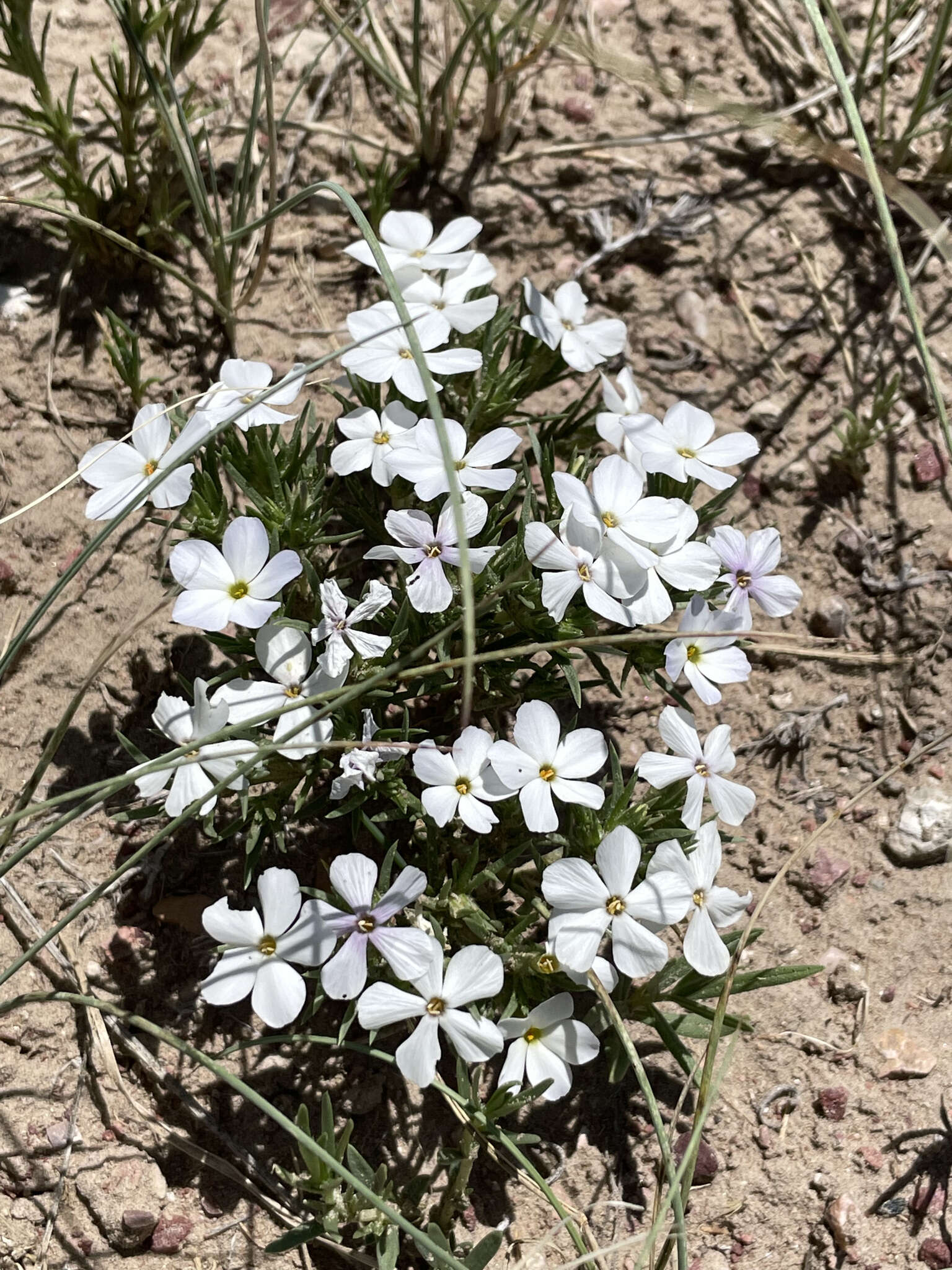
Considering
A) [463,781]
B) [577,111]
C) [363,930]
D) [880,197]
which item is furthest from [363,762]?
[577,111]

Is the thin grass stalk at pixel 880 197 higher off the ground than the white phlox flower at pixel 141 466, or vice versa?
the thin grass stalk at pixel 880 197

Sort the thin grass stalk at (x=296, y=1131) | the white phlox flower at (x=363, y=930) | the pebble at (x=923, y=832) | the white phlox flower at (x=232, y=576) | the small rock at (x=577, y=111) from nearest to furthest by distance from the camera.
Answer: the thin grass stalk at (x=296, y=1131)
the white phlox flower at (x=363, y=930)
the white phlox flower at (x=232, y=576)
the pebble at (x=923, y=832)
the small rock at (x=577, y=111)

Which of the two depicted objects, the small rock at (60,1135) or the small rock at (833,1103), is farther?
the small rock at (833,1103)

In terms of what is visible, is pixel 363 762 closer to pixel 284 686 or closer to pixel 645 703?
pixel 284 686

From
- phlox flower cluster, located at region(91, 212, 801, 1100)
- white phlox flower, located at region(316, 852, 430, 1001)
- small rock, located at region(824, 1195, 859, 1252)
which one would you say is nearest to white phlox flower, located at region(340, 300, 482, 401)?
phlox flower cluster, located at region(91, 212, 801, 1100)

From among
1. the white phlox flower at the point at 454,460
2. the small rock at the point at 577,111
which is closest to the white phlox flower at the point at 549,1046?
the white phlox flower at the point at 454,460

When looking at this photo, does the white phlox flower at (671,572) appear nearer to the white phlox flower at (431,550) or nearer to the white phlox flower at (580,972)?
the white phlox flower at (431,550)

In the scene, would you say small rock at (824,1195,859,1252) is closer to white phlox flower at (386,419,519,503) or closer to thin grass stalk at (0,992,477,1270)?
thin grass stalk at (0,992,477,1270)
